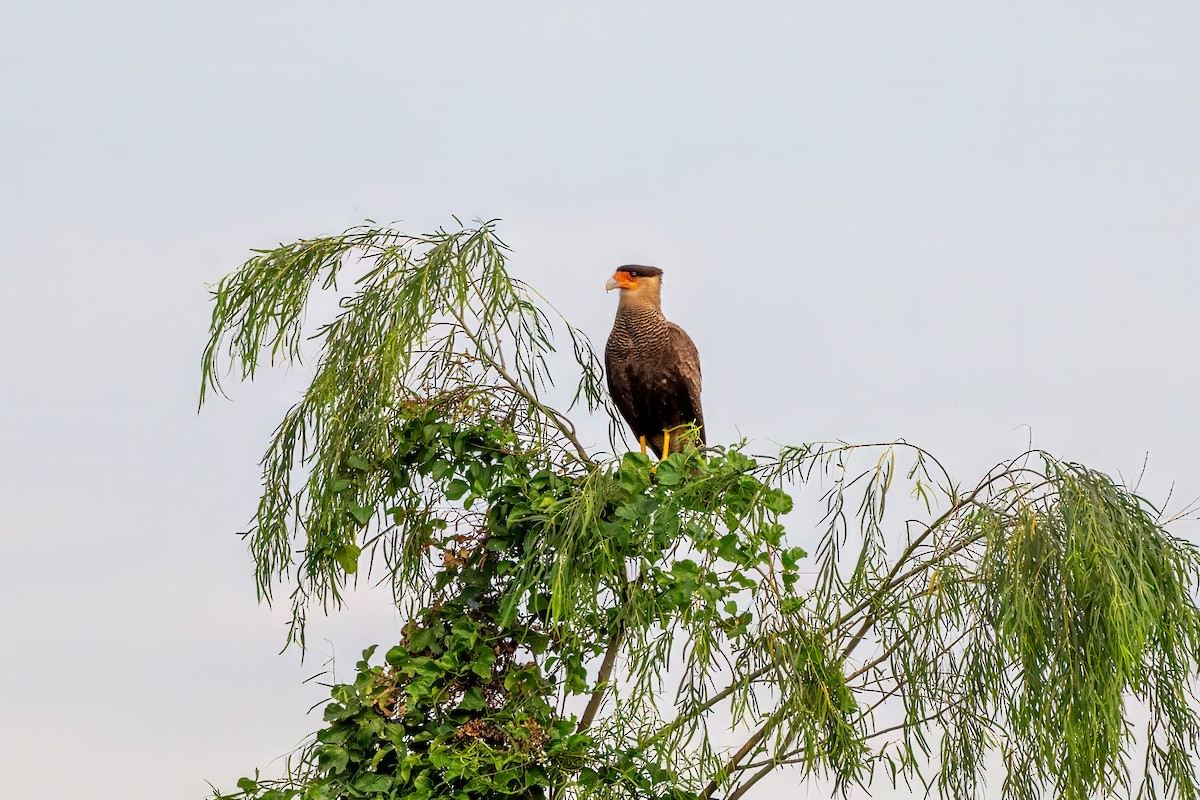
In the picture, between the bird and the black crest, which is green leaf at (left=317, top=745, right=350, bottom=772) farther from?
the black crest

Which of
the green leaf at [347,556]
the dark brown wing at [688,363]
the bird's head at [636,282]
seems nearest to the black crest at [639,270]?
the bird's head at [636,282]

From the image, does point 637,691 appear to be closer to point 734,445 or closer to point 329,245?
point 734,445

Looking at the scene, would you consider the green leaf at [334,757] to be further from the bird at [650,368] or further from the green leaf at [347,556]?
the bird at [650,368]

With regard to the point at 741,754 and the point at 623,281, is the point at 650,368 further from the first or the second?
the point at 741,754

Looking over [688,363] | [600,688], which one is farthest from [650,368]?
[600,688]

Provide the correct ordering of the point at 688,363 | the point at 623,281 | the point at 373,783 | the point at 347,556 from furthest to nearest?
the point at 623,281, the point at 688,363, the point at 347,556, the point at 373,783

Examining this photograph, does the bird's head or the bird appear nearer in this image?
the bird

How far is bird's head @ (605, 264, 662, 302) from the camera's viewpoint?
6.84 metres

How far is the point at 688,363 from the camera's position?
22.1ft

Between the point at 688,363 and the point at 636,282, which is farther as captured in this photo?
the point at 636,282

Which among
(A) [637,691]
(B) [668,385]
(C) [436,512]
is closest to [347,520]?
(C) [436,512]

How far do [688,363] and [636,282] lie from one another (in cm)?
49

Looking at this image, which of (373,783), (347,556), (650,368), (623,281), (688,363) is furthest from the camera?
(623,281)

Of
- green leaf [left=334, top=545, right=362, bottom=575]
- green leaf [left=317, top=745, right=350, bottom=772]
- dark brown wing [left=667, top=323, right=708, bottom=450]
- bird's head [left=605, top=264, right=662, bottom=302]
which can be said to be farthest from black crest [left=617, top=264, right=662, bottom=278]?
green leaf [left=317, top=745, right=350, bottom=772]
